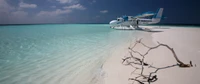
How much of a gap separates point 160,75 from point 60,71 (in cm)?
258

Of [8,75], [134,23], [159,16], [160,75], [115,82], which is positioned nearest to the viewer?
[115,82]

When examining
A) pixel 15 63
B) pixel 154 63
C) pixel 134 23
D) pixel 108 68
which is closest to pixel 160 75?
pixel 154 63

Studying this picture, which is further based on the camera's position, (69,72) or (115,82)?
(69,72)

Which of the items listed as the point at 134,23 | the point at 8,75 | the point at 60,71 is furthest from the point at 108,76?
Answer: the point at 134,23

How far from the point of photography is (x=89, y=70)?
13.7 feet

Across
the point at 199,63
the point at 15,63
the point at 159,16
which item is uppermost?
the point at 159,16

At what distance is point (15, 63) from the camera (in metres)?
4.96

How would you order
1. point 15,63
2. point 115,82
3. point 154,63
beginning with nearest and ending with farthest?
point 115,82
point 154,63
point 15,63

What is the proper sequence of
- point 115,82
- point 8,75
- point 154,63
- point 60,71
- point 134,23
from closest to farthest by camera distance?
point 115,82 → point 8,75 → point 60,71 → point 154,63 → point 134,23

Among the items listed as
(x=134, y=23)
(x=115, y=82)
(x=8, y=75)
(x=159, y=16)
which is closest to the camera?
(x=115, y=82)

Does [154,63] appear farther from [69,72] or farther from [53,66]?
[53,66]

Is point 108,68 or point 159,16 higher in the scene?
point 159,16

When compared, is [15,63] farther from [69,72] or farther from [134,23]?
[134,23]

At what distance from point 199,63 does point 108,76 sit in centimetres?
280
